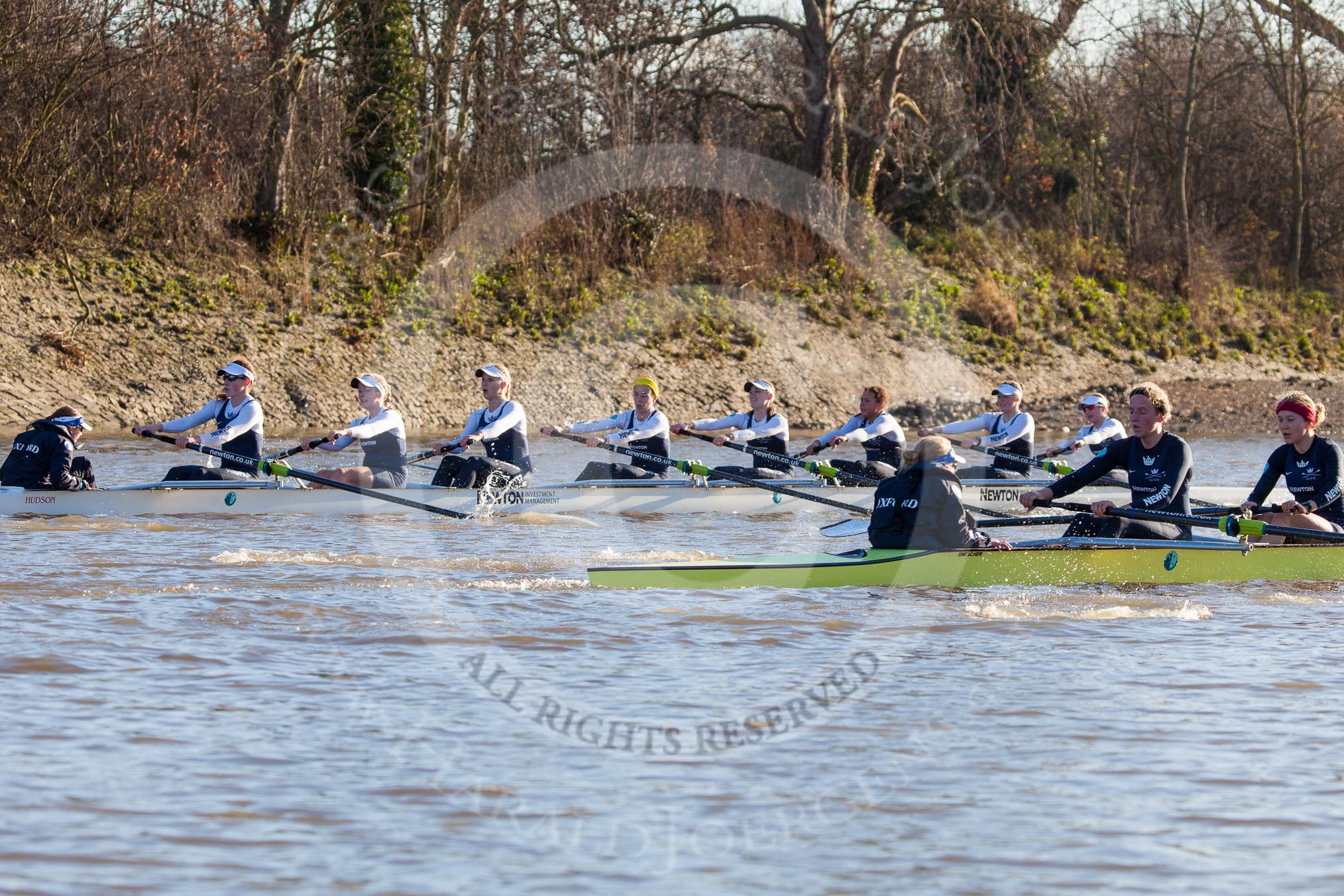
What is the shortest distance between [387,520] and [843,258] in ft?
61.3

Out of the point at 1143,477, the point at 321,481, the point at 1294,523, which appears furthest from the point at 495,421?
the point at 1294,523

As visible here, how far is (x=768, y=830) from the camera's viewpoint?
493 centimetres

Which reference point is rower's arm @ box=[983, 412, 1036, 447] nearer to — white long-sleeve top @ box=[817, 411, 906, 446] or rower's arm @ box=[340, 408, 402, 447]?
white long-sleeve top @ box=[817, 411, 906, 446]

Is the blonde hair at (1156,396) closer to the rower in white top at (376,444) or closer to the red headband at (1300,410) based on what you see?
the red headband at (1300,410)

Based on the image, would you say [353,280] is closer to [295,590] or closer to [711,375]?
[711,375]

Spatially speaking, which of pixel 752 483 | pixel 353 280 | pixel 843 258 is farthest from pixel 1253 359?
pixel 752 483

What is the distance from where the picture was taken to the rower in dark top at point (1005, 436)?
1566 centimetres

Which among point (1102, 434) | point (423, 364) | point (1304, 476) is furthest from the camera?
point (423, 364)

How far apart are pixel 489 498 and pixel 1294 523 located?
669 cm

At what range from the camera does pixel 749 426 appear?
15.5 meters

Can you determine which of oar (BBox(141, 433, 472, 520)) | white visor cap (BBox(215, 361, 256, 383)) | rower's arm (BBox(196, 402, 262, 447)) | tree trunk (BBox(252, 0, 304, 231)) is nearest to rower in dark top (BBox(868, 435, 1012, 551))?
oar (BBox(141, 433, 472, 520))

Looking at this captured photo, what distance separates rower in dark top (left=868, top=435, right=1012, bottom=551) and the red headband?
2.43 m

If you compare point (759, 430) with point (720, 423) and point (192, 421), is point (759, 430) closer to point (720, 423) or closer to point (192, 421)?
point (720, 423)

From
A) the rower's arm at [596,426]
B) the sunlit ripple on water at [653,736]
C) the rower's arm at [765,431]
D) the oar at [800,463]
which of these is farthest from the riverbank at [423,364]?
the sunlit ripple on water at [653,736]
